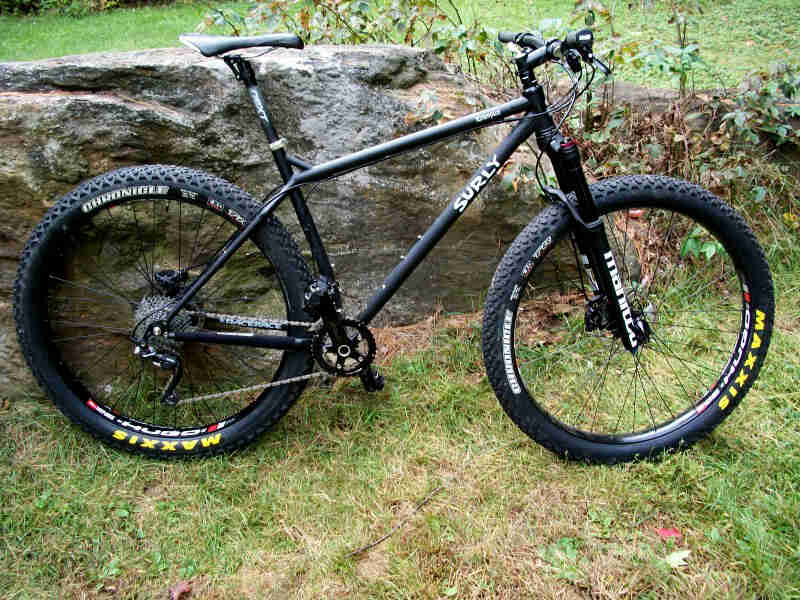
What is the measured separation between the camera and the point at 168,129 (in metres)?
2.86

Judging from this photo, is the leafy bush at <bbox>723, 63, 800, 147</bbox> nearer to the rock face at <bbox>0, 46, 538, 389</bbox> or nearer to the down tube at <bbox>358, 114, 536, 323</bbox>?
the rock face at <bbox>0, 46, 538, 389</bbox>

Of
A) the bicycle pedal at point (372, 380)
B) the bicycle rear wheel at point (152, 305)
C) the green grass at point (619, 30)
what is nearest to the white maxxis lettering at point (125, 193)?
the bicycle rear wheel at point (152, 305)

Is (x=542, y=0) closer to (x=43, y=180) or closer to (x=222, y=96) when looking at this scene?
(x=222, y=96)

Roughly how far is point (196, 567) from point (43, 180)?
1757mm

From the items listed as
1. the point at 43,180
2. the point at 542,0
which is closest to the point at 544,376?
the point at 43,180

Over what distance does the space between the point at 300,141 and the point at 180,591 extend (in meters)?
1.97

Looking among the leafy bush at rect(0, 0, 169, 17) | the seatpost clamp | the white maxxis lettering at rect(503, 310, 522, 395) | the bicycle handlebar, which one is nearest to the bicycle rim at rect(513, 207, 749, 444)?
the white maxxis lettering at rect(503, 310, 522, 395)

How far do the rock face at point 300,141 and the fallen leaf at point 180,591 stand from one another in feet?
4.60

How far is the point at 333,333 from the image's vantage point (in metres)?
2.69

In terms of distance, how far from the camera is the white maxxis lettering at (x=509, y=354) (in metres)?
2.52

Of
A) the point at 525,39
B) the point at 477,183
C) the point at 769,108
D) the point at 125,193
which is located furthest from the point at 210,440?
the point at 769,108

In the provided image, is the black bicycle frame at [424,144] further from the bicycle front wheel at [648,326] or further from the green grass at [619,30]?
the green grass at [619,30]

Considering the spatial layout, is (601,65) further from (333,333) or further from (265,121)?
(333,333)

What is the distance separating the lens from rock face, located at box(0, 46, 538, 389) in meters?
2.77
